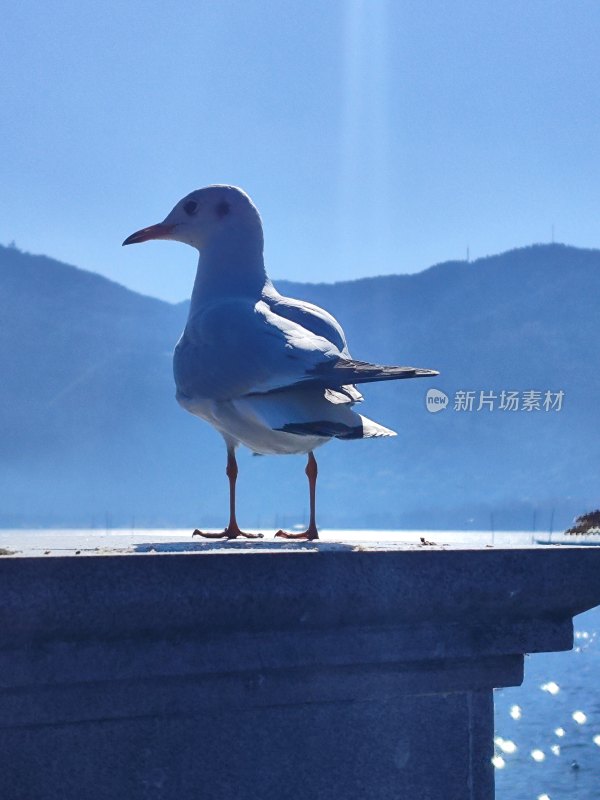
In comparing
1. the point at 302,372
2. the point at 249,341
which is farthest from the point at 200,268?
the point at 302,372

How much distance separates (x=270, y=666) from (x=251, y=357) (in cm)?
195

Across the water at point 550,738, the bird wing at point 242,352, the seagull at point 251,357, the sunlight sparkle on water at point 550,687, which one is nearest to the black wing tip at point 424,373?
the seagull at point 251,357

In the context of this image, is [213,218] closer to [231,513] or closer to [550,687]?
[231,513]

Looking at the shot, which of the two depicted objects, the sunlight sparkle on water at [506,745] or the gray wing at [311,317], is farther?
the sunlight sparkle on water at [506,745]

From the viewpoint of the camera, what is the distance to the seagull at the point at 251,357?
4.97 metres

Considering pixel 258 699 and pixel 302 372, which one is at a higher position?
pixel 302 372

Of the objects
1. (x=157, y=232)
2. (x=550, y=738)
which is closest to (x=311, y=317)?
(x=157, y=232)

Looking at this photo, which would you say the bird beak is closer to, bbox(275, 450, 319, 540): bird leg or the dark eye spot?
the dark eye spot

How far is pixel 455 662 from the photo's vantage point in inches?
161

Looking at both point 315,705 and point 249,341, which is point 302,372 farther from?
point 315,705

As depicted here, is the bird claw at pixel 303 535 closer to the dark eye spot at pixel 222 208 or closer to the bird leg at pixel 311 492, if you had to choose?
the bird leg at pixel 311 492

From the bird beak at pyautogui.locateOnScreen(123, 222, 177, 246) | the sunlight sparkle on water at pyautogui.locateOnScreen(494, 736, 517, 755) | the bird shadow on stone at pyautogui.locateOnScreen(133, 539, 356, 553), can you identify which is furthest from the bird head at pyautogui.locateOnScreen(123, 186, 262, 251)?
the sunlight sparkle on water at pyautogui.locateOnScreen(494, 736, 517, 755)

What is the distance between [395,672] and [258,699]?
22.3 inches

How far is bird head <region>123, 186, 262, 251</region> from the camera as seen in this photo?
268 inches
